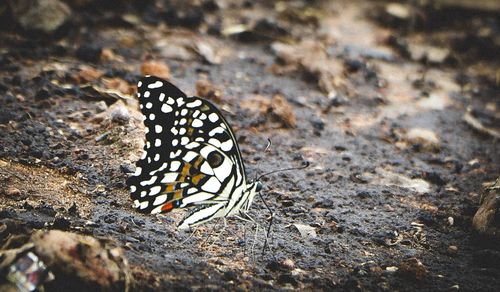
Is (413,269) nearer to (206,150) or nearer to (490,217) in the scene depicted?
(490,217)

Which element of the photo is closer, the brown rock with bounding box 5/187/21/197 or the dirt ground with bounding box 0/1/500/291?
the dirt ground with bounding box 0/1/500/291

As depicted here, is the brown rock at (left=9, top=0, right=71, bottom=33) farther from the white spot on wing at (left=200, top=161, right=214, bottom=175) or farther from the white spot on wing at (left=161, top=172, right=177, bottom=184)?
the white spot on wing at (left=200, top=161, right=214, bottom=175)

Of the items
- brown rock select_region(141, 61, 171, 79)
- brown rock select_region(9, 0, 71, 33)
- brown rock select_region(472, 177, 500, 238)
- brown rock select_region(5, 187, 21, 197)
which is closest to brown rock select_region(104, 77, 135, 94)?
brown rock select_region(141, 61, 171, 79)

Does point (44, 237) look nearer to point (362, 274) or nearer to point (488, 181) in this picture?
point (362, 274)

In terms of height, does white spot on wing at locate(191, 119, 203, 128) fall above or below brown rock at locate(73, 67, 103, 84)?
above

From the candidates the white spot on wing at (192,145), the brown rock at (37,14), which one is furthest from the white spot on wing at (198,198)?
the brown rock at (37,14)

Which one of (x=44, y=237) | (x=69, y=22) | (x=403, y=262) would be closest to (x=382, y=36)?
(x=69, y=22)

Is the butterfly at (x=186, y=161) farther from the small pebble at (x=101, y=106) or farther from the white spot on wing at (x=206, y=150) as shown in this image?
the small pebble at (x=101, y=106)

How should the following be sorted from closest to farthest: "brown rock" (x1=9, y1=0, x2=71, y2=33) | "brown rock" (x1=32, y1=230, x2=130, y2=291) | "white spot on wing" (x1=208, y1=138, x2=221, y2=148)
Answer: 1. "brown rock" (x1=32, y1=230, x2=130, y2=291)
2. "white spot on wing" (x1=208, y1=138, x2=221, y2=148)
3. "brown rock" (x1=9, y1=0, x2=71, y2=33)
